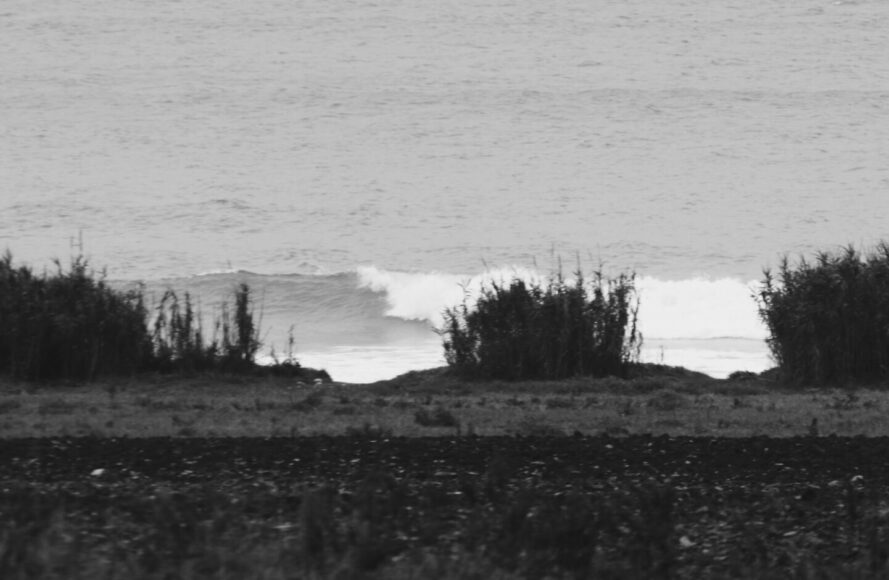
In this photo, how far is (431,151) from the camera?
131 feet

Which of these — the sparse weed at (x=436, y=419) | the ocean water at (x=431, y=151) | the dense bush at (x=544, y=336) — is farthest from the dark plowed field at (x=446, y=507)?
the ocean water at (x=431, y=151)

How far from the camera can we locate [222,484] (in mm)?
9523

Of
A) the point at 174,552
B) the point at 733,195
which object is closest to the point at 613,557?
the point at 174,552

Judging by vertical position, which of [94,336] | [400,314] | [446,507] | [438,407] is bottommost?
[446,507]

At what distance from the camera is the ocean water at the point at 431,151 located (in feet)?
97.2

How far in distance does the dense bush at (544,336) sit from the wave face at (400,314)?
5317 mm

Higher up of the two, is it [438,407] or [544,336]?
[544,336]

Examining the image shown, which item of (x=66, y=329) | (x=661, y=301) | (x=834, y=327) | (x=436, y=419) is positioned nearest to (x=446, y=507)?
(x=436, y=419)

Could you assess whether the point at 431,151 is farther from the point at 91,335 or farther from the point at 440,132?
the point at 91,335

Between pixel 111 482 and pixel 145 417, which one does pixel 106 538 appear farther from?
pixel 145 417

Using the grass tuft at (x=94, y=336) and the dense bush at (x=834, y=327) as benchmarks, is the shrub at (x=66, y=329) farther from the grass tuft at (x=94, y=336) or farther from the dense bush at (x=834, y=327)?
the dense bush at (x=834, y=327)

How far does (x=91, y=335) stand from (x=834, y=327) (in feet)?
26.9

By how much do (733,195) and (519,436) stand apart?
26350 millimetres

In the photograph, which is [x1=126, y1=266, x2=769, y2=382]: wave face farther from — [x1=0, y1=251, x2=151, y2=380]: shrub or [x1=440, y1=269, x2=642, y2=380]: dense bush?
[x1=0, y1=251, x2=151, y2=380]: shrub
